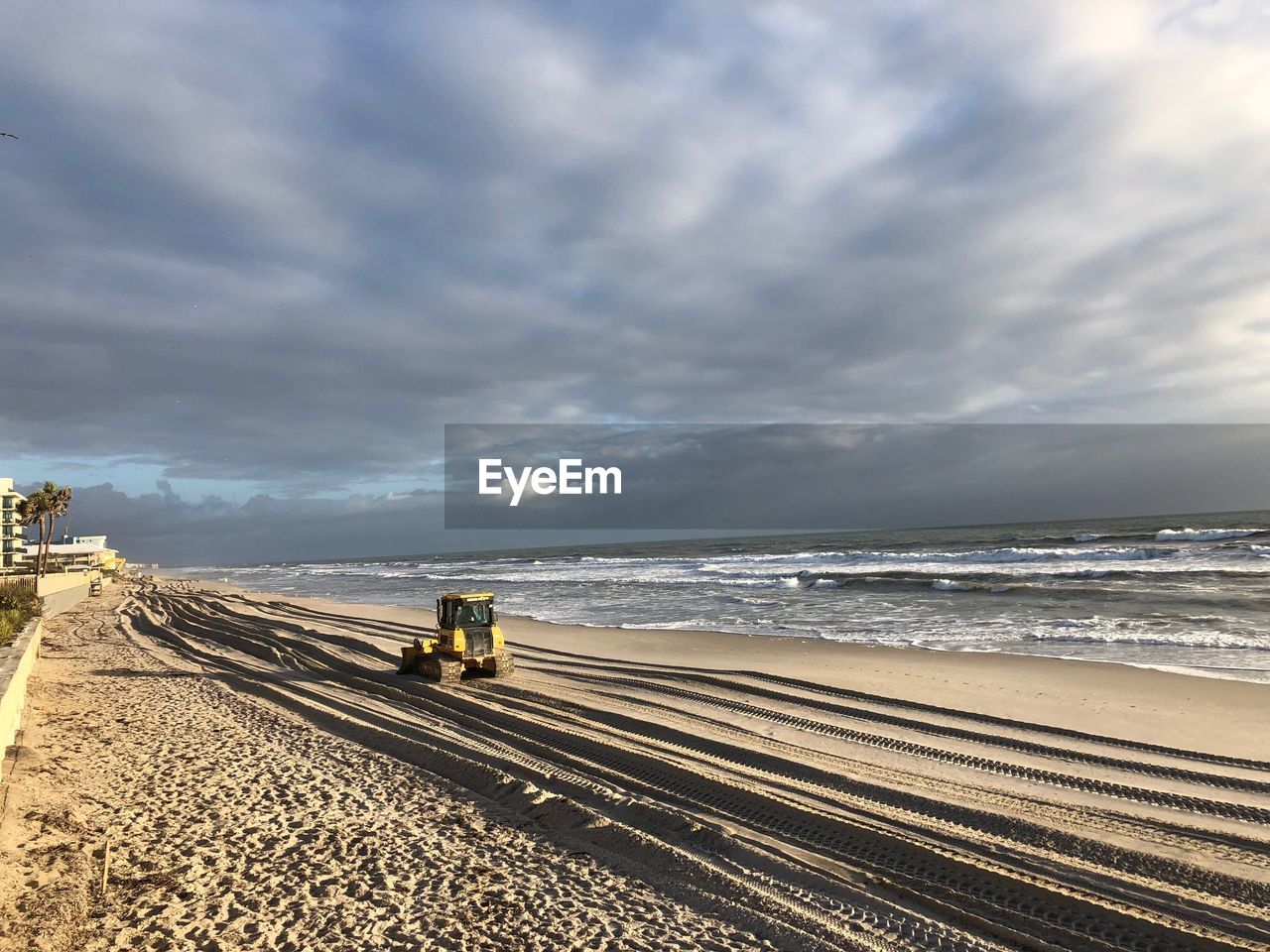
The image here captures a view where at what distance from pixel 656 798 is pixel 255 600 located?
1264 inches

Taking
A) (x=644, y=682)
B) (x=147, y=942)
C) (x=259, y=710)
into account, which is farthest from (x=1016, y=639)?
(x=147, y=942)

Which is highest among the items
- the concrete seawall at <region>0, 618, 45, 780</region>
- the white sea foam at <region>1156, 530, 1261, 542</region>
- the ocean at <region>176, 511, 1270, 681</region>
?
the concrete seawall at <region>0, 618, 45, 780</region>

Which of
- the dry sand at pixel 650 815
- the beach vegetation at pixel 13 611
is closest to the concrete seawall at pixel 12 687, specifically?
the dry sand at pixel 650 815

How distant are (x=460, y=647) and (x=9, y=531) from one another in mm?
70248

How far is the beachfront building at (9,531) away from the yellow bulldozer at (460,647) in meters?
62.9

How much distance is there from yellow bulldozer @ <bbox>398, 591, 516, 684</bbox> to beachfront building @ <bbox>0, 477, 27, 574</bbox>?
206ft

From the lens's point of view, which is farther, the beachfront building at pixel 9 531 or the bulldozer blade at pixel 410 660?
the beachfront building at pixel 9 531

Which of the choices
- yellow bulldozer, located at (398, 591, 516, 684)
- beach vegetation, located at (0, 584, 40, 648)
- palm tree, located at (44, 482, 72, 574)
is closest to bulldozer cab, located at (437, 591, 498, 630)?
yellow bulldozer, located at (398, 591, 516, 684)

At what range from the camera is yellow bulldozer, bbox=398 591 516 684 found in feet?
41.5

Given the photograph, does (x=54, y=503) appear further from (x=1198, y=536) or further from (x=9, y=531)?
(x=1198, y=536)

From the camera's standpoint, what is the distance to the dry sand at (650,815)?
4.67 meters

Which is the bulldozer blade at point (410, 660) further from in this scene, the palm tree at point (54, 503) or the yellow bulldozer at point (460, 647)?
the palm tree at point (54, 503)

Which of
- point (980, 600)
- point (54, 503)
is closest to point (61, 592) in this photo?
point (54, 503)

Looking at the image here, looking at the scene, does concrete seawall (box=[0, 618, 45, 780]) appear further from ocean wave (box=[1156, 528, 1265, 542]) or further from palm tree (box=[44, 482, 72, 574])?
ocean wave (box=[1156, 528, 1265, 542])
